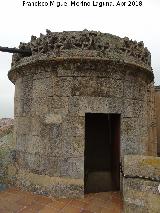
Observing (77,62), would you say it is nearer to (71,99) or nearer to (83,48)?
(83,48)

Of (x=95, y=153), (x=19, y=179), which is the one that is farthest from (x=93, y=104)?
(x=95, y=153)

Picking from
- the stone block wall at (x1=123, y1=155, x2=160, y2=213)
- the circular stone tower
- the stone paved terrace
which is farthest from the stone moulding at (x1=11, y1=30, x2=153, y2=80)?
the stone paved terrace

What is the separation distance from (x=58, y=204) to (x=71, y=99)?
6.99ft

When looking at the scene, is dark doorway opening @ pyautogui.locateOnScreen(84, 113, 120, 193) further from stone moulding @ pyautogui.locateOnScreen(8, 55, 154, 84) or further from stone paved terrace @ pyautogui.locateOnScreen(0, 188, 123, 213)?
stone moulding @ pyautogui.locateOnScreen(8, 55, 154, 84)

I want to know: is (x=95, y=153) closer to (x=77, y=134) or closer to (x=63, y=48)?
(x=77, y=134)

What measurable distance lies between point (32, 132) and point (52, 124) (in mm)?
603

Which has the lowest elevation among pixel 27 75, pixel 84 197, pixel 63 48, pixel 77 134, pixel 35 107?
pixel 84 197

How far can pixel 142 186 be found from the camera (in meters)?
3.89

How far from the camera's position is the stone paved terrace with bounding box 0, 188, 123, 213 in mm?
4430

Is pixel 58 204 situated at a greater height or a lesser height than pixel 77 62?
lesser

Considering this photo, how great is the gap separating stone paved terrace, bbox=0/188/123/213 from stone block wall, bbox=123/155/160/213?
0.61 metres

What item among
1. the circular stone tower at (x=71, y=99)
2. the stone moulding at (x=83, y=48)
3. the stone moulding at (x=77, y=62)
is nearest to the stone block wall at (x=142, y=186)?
the circular stone tower at (x=71, y=99)

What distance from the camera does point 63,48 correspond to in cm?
502

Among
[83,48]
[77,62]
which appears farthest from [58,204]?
[83,48]
